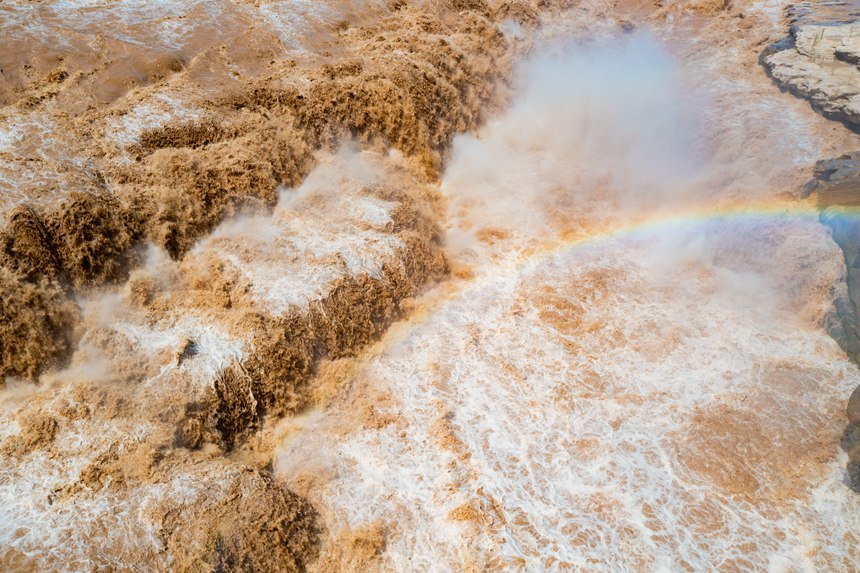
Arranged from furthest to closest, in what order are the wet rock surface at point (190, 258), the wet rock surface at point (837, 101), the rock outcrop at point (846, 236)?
1. the wet rock surface at point (837, 101)
2. the rock outcrop at point (846, 236)
3. the wet rock surface at point (190, 258)

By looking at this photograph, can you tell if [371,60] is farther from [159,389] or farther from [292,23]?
[159,389]

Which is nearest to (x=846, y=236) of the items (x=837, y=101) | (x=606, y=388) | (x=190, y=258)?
(x=837, y=101)

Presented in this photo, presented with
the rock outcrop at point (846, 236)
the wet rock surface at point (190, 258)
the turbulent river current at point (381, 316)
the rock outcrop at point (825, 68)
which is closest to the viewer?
the wet rock surface at point (190, 258)

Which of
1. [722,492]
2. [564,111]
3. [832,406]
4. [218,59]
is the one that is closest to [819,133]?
[564,111]

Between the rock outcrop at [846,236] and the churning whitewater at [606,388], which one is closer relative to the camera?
the churning whitewater at [606,388]

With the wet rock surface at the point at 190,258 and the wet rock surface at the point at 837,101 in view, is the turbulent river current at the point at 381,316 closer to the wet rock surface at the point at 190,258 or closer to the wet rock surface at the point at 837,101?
the wet rock surface at the point at 190,258

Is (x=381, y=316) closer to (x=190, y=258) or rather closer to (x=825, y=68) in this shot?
(x=190, y=258)

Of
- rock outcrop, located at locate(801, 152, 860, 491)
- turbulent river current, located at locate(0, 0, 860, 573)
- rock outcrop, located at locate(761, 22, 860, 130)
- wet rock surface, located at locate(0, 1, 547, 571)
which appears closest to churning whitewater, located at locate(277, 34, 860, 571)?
turbulent river current, located at locate(0, 0, 860, 573)

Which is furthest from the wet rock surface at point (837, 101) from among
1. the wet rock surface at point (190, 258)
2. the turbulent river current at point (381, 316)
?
the wet rock surface at point (190, 258)
